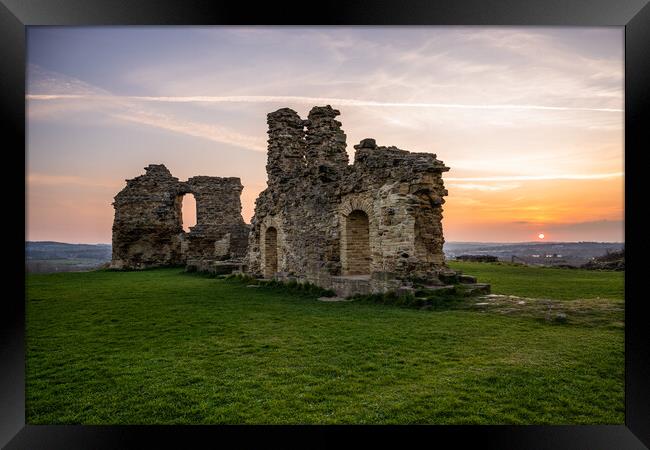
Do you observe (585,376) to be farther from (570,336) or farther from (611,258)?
(611,258)

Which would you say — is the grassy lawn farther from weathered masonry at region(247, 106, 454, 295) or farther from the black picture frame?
weathered masonry at region(247, 106, 454, 295)

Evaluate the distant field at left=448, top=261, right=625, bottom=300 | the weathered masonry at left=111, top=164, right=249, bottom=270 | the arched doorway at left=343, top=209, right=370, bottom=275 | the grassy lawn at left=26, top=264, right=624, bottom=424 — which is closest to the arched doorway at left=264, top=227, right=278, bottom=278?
the arched doorway at left=343, top=209, right=370, bottom=275

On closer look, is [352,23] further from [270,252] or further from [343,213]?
[270,252]

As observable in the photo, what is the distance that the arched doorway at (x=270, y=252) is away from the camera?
55.2 feet

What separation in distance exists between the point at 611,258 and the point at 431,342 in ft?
54.7

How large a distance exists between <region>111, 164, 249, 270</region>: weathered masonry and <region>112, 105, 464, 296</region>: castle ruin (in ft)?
6.50

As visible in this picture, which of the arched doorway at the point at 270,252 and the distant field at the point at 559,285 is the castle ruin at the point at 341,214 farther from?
the distant field at the point at 559,285

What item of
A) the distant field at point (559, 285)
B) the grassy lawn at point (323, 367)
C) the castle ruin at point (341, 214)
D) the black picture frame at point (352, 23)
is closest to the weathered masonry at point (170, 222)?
the castle ruin at point (341, 214)

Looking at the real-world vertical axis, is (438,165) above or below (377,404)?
above

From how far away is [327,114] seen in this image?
15133mm

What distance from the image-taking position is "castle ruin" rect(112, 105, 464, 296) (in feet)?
34.4

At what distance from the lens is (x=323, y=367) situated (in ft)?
17.8
